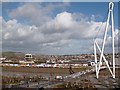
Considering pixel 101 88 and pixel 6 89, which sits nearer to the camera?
pixel 6 89

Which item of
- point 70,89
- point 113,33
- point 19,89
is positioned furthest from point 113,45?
point 19,89

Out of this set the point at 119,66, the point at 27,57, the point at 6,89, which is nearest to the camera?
the point at 6,89

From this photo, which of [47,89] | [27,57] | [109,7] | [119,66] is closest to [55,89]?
[47,89]

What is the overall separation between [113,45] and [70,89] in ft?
15.7

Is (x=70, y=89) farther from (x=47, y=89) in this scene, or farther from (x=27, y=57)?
(x=27, y=57)

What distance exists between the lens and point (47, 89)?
385 inches

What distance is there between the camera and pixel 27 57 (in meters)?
40.3

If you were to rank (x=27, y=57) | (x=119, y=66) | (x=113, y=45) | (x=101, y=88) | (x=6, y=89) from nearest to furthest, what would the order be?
(x=6, y=89)
(x=101, y=88)
(x=113, y=45)
(x=119, y=66)
(x=27, y=57)

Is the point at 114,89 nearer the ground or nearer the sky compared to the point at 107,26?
nearer the ground

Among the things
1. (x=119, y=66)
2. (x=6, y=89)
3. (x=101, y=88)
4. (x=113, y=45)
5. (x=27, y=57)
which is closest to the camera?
(x=6, y=89)

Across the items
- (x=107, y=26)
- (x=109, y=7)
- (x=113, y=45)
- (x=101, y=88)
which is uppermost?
(x=109, y=7)

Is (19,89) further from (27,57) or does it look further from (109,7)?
(27,57)

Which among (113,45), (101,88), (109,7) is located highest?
(109,7)

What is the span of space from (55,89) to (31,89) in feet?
2.90
